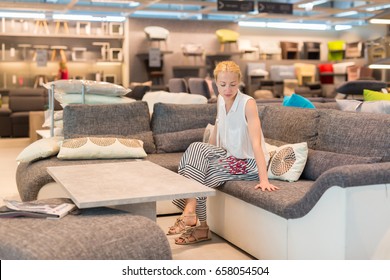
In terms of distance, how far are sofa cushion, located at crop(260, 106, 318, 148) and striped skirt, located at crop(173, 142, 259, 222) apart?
48 cm

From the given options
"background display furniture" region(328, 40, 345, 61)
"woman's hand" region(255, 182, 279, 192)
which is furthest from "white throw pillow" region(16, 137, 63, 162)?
"background display furniture" region(328, 40, 345, 61)

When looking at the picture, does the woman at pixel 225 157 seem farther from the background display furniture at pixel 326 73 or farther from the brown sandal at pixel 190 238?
the background display furniture at pixel 326 73

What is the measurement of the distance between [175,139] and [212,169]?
1.32 m

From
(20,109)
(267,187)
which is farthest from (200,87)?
(267,187)

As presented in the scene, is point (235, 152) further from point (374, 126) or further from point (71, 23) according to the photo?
point (71, 23)

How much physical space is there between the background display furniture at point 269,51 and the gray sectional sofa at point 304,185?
9.01 meters

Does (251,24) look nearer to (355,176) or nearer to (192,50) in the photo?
(192,50)

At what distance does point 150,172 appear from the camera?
318 cm

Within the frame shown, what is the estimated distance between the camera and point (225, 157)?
3.67m

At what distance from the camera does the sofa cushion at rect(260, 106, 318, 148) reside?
12.5 feet

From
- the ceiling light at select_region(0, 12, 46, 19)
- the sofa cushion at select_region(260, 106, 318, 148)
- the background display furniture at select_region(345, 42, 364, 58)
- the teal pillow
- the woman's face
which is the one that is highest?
the ceiling light at select_region(0, 12, 46, 19)

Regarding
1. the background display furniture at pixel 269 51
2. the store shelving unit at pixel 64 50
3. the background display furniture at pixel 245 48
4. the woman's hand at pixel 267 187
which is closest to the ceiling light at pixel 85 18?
the store shelving unit at pixel 64 50

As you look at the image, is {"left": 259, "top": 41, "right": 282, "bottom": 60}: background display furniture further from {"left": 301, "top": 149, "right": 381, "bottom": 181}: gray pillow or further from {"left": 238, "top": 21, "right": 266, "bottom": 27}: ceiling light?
{"left": 301, "top": 149, "right": 381, "bottom": 181}: gray pillow

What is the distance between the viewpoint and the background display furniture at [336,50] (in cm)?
1398
